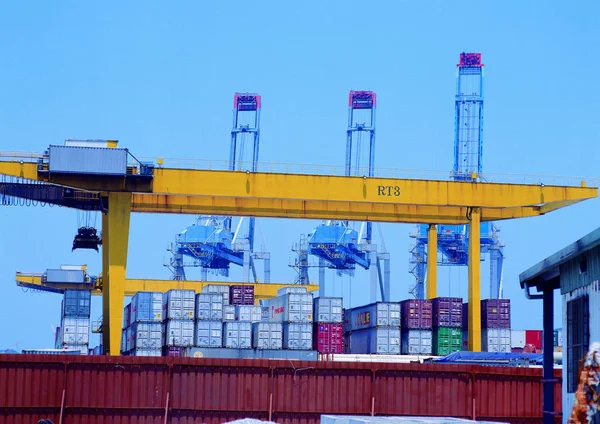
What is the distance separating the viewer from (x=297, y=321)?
45.8 metres

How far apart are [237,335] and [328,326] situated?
421 cm

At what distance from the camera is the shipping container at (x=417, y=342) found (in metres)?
46.9

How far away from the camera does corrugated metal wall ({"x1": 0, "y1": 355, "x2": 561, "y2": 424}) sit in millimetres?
24812

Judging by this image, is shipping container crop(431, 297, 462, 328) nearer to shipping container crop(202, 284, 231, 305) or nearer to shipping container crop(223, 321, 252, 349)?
shipping container crop(223, 321, 252, 349)

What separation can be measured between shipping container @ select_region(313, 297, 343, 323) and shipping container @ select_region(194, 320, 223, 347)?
466 cm

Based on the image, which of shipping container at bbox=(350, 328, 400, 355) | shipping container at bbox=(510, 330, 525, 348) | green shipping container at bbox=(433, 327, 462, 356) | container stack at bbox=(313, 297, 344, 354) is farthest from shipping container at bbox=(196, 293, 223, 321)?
shipping container at bbox=(510, 330, 525, 348)

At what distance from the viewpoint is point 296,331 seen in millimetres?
45594

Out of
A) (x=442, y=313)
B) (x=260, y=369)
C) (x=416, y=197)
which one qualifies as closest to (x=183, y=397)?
(x=260, y=369)

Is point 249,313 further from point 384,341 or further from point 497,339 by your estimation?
point 497,339

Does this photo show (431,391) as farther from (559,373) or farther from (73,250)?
(73,250)

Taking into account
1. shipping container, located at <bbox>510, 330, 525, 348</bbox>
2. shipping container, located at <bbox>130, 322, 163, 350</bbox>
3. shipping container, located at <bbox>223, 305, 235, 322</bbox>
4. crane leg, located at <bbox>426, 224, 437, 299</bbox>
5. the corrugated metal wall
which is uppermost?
crane leg, located at <bbox>426, 224, 437, 299</bbox>

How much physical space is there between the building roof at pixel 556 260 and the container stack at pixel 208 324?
90.1 ft

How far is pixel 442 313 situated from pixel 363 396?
22.2m

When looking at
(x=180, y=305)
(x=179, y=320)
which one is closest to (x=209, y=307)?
(x=180, y=305)
